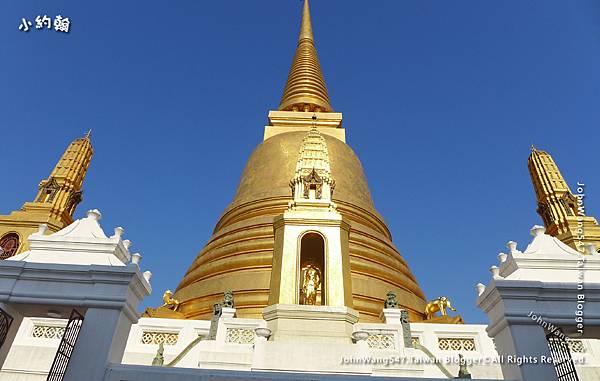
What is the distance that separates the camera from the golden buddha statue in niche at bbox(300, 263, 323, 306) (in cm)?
1120

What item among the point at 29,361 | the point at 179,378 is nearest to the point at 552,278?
the point at 179,378

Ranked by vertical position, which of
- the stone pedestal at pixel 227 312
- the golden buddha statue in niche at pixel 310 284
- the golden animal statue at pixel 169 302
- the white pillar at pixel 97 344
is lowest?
the white pillar at pixel 97 344

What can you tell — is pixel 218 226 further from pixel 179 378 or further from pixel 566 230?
pixel 566 230

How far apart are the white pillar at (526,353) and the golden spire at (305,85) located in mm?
23265

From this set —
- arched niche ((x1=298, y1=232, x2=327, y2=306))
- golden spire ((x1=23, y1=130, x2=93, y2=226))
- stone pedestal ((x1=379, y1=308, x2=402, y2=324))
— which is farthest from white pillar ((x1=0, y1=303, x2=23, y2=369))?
golden spire ((x1=23, y1=130, x2=93, y2=226))

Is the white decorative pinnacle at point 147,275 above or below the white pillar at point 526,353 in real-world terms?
above

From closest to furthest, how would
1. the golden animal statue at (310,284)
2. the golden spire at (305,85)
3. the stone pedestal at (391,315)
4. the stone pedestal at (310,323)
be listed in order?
the stone pedestal at (310,323) → the stone pedestal at (391,315) → the golden animal statue at (310,284) → the golden spire at (305,85)

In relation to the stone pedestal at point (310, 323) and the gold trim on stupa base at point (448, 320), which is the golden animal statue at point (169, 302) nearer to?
the stone pedestal at point (310, 323)

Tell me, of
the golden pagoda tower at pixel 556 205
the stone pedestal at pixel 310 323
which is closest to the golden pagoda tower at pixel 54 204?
the stone pedestal at pixel 310 323

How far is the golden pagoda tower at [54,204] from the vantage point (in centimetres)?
2233

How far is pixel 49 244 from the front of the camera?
685 cm

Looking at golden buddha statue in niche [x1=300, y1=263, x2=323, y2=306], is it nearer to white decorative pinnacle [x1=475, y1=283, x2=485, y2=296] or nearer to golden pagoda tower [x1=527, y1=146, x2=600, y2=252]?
white decorative pinnacle [x1=475, y1=283, x2=485, y2=296]

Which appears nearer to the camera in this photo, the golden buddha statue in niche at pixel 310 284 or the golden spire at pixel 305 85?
the golden buddha statue in niche at pixel 310 284

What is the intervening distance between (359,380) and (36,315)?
4.69 meters
